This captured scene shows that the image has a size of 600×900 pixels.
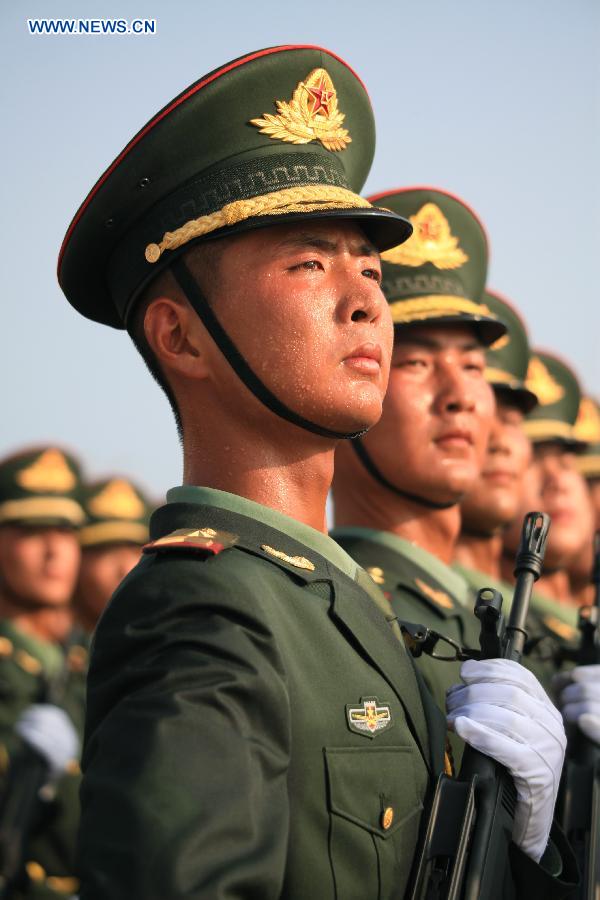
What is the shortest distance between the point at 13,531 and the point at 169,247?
810 centimetres

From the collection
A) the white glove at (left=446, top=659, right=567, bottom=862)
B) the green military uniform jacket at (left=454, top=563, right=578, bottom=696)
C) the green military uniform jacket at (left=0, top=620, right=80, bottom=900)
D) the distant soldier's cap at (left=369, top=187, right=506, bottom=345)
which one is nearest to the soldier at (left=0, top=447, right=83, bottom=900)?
the green military uniform jacket at (left=0, top=620, right=80, bottom=900)

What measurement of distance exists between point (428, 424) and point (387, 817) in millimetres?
2426

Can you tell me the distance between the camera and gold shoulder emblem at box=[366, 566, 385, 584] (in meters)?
5.08

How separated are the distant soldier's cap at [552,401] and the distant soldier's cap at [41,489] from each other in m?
4.27

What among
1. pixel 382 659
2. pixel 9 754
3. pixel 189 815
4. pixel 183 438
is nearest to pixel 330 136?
pixel 183 438

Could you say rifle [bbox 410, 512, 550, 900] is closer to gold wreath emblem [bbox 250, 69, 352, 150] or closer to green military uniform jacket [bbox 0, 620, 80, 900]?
gold wreath emblem [bbox 250, 69, 352, 150]

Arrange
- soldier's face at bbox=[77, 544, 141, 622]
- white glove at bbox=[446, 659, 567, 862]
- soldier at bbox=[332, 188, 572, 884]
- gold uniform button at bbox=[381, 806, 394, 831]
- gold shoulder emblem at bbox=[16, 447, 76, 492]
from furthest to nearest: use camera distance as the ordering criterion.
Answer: soldier's face at bbox=[77, 544, 141, 622], gold shoulder emblem at bbox=[16, 447, 76, 492], soldier at bbox=[332, 188, 572, 884], white glove at bbox=[446, 659, 567, 862], gold uniform button at bbox=[381, 806, 394, 831]

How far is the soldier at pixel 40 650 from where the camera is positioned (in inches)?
396

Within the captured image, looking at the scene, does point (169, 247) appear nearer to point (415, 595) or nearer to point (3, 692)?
point (415, 595)

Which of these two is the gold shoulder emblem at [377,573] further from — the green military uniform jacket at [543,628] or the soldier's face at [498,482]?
the soldier's face at [498,482]

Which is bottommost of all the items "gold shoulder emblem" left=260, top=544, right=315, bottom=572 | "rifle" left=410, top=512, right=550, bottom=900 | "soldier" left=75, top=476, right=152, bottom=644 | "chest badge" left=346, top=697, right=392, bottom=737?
"soldier" left=75, top=476, right=152, bottom=644

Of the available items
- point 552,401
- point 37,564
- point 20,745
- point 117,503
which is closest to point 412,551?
point 552,401

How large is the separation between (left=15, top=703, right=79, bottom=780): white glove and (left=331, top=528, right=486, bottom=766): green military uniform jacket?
5525 millimetres

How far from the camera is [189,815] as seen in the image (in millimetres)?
2617
